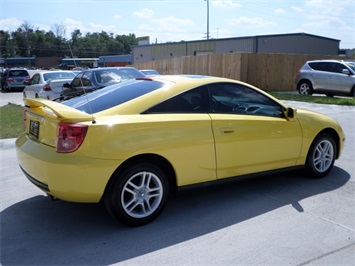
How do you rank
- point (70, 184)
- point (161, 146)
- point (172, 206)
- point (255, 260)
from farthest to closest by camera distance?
point (172, 206) → point (161, 146) → point (70, 184) → point (255, 260)

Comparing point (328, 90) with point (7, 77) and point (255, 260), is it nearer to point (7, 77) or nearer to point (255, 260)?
point (255, 260)

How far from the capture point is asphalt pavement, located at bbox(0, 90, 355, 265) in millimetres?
3111

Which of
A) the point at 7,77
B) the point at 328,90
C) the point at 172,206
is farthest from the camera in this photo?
the point at 7,77

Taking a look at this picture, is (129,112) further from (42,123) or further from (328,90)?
(328,90)

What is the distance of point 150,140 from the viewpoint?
11.7 ft

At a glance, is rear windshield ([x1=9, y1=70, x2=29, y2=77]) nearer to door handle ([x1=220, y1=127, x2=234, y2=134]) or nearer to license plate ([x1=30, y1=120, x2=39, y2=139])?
license plate ([x1=30, y1=120, x2=39, y2=139])

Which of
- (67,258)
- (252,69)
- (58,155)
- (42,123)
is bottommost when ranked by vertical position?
(67,258)

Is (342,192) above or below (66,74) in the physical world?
below

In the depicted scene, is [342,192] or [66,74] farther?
[66,74]

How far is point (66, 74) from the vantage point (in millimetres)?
16625

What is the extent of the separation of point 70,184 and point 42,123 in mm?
791

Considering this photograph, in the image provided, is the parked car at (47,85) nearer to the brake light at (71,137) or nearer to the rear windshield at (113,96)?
the rear windshield at (113,96)

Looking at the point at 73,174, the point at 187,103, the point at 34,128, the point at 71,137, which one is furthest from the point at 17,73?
the point at 73,174

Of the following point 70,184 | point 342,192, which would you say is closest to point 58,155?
point 70,184
